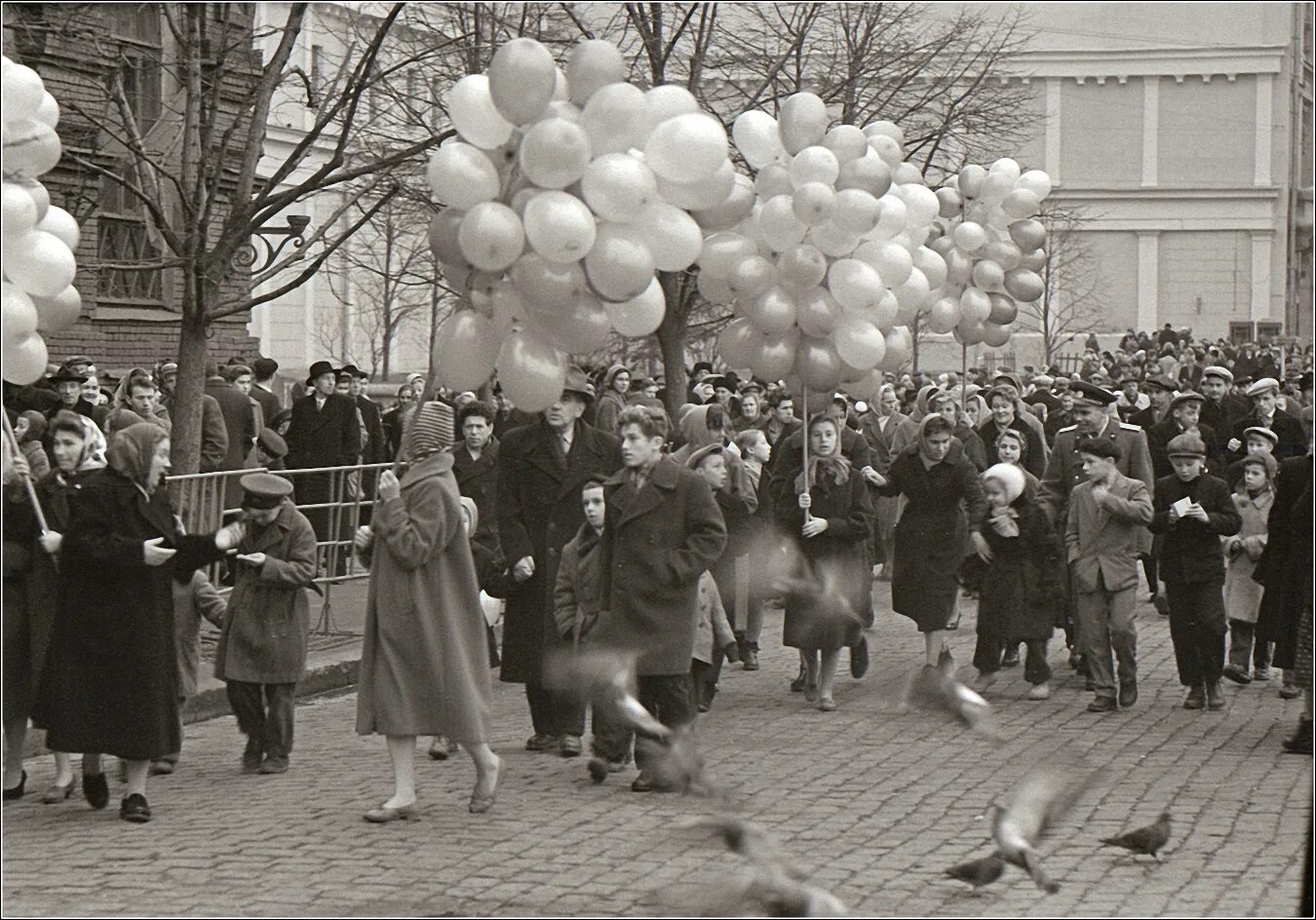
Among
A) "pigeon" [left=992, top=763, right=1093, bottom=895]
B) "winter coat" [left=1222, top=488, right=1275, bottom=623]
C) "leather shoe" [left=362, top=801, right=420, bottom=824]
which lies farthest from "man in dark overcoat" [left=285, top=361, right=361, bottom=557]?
"pigeon" [left=992, top=763, right=1093, bottom=895]

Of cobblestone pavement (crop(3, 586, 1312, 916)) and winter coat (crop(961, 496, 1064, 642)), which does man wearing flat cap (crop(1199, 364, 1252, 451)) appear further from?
cobblestone pavement (crop(3, 586, 1312, 916))

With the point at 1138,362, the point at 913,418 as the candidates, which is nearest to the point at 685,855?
the point at 913,418

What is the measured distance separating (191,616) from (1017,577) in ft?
16.1

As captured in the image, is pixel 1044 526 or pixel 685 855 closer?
pixel 685 855

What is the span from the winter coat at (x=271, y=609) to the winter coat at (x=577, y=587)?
121cm

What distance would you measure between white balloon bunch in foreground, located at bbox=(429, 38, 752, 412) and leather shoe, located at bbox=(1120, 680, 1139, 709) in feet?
16.1

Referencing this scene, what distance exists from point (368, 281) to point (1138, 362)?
11503 mm

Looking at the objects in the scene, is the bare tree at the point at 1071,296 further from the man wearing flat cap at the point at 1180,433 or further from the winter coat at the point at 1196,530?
the winter coat at the point at 1196,530

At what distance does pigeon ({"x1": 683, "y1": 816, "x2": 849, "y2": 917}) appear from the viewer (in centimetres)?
698

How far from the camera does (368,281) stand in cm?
3297

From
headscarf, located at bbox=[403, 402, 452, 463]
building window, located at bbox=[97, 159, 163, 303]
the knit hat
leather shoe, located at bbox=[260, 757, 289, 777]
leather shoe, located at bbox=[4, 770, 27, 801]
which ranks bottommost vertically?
leather shoe, located at bbox=[4, 770, 27, 801]

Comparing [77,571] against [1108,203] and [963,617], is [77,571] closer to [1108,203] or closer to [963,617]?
[963,617]

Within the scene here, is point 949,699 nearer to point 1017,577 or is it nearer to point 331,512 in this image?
point 1017,577

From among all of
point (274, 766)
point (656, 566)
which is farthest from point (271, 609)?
point (656, 566)
